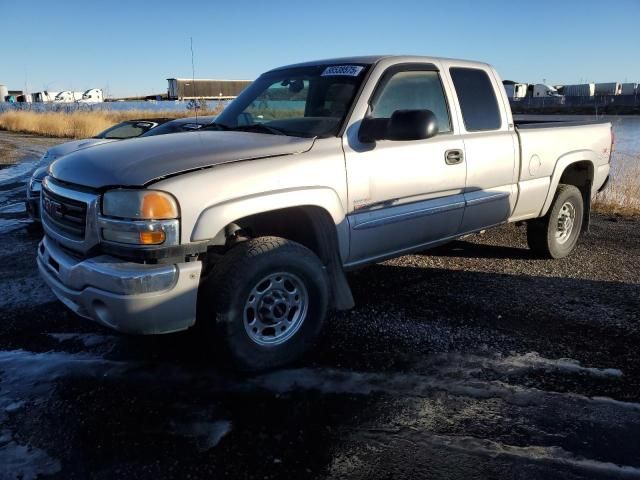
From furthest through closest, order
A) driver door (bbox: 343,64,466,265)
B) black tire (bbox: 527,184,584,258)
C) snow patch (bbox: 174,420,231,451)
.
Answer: black tire (bbox: 527,184,584,258) < driver door (bbox: 343,64,466,265) < snow patch (bbox: 174,420,231,451)

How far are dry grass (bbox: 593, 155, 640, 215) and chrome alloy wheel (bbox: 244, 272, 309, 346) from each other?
7.13 meters

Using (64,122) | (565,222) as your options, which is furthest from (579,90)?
(565,222)

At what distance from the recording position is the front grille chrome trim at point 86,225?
2.98 m

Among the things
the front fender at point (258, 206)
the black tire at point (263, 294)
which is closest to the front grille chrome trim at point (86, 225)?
the front fender at point (258, 206)

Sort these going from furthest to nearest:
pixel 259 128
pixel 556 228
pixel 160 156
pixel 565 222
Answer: pixel 565 222, pixel 556 228, pixel 259 128, pixel 160 156

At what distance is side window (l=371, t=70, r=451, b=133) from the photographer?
3988mm

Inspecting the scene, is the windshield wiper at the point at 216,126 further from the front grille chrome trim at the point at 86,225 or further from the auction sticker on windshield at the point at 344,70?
the front grille chrome trim at the point at 86,225

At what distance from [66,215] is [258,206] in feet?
3.98

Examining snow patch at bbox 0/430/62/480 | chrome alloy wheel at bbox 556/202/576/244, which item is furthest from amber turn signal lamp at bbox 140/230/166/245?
chrome alloy wheel at bbox 556/202/576/244

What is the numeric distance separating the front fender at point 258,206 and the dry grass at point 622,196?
693cm

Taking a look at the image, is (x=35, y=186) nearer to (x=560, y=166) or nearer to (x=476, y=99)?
(x=476, y=99)

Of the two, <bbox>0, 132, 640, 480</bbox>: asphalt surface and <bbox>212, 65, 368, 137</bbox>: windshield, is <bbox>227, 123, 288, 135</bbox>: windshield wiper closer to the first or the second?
<bbox>212, 65, 368, 137</bbox>: windshield

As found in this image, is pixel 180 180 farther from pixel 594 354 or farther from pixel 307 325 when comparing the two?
pixel 594 354

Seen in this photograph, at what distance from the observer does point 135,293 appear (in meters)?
2.77
